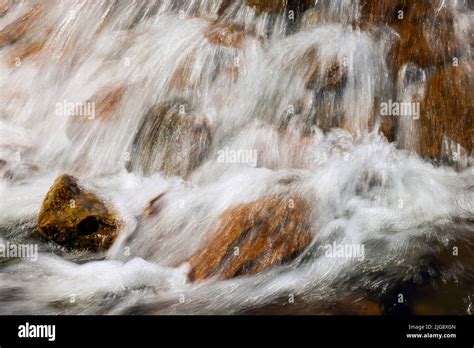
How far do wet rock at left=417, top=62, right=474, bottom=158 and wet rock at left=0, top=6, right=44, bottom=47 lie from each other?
7535mm

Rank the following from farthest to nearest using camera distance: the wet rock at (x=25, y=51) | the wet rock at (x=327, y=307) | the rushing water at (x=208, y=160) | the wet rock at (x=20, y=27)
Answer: the wet rock at (x=20, y=27) → the wet rock at (x=25, y=51) → the rushing water at (x=208, y=160) → the wet rock at (x=327, y=307)

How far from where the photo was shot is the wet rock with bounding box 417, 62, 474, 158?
913cm

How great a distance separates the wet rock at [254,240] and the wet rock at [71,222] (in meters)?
1.35

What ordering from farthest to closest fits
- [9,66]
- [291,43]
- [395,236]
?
[9,66] → [291,43] → [395,236]

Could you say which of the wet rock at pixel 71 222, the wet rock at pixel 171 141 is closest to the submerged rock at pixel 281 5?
the wet rock at pixel 171 141

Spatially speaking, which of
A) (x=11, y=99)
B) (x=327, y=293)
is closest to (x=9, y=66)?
(x=11, y=99)

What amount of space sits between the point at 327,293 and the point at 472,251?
204 cm

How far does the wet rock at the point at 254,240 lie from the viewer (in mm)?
7125

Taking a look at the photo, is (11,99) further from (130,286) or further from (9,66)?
(130,286)

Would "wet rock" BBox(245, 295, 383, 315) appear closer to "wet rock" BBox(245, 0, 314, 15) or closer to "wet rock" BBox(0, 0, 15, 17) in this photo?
"wet rock" BBox(245, 0, 314, 15)

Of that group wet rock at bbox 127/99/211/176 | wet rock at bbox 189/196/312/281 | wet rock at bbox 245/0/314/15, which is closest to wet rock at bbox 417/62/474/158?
wet rock at bbox 245/0/314/15

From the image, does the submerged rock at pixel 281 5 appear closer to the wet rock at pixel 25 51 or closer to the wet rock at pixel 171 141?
the wet rock at pixel 171 141

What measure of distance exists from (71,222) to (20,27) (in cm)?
576

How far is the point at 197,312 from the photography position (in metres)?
6.59
